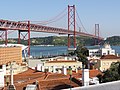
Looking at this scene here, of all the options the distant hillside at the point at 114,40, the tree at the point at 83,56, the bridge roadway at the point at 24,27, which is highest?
the bridge roadway at the point at 24,27

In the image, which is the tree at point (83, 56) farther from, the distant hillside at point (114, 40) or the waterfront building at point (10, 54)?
the distant hillside at point (114, 40)

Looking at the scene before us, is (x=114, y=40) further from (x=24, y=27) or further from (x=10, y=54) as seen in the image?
(x=10, y=54)

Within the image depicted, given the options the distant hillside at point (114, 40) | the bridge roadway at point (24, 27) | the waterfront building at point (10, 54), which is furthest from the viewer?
the distant hillside at point (114, 40)

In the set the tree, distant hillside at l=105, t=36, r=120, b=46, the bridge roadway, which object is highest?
the bridge roadway

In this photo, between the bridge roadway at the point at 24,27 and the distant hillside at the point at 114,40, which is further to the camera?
the distant hillside at the point at 114,40

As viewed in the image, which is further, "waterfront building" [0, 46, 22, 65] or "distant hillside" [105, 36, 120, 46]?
"distant hillside" [105, 36, 120, 46]

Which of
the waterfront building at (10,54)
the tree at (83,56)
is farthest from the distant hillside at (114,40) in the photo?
the waterfront building at (10,54)

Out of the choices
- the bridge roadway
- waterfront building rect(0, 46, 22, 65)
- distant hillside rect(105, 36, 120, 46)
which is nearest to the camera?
waterfront building rect(0, 46, 22, 65)

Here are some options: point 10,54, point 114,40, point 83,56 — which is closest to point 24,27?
point 10,54

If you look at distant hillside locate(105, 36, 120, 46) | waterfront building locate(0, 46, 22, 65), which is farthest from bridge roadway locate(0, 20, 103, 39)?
distant hillside locate(105, 36, 120, 46)

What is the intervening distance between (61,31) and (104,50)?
8.73m

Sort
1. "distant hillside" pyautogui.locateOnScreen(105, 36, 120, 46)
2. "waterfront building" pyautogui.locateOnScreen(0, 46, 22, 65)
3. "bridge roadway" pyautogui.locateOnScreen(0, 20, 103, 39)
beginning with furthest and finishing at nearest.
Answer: "distant hillside" pyautogui.locateOnScreen(105, 36, 120, 46) < "bridge roadway" pyautogui.locateOnScreen(0, 20, 103, 39) < "waterfront building" pyautogui.locateOnScreen(0, 46, 22, 65)

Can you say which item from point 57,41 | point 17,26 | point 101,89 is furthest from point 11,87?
point 57,41

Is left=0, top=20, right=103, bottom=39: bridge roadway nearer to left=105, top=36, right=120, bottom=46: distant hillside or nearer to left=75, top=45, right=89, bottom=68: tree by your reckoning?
left=75, top=45, right=89, bottom=68: tree
